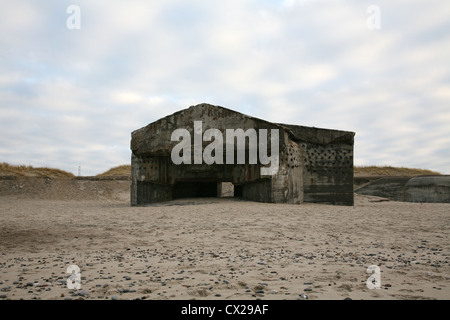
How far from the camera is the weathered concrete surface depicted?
17281mm

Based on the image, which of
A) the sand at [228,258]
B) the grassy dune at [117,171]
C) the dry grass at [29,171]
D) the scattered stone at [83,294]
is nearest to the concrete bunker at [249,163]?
the sand at [228,258]

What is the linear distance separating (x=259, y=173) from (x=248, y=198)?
1.64 meters

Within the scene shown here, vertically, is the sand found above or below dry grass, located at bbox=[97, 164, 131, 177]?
below

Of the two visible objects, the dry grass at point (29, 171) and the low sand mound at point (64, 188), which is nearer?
the low sand mound at point (64, 188)

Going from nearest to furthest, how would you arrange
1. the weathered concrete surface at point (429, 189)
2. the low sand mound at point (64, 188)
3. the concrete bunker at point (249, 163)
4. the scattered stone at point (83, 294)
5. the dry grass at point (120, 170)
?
the scattered stone at point (83, 294) < the concrete bunker at point (249, 163) < the weathered concrete surface at point (429, 189) < the low sand mound at point (64, 188) < the dry grass at point (120, 170)

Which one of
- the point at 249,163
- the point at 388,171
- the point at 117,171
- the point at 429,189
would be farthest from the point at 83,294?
the point at 388,171

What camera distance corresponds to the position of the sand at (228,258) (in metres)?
2.69

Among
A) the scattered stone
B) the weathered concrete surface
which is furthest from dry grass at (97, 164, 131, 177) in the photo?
the scattered stone

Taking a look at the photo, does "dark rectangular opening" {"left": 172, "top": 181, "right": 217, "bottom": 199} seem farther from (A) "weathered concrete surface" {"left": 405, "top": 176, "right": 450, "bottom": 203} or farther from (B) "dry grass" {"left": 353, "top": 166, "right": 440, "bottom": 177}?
(B) "dry grass" {"left": 353, "top": 166, "right": 440, "bottom": 177}

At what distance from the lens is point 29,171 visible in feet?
81.8

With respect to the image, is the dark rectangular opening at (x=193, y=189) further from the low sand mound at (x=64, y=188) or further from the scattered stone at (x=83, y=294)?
the scattered stone at (x=83, y=294)

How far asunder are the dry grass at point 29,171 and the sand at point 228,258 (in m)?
19.7

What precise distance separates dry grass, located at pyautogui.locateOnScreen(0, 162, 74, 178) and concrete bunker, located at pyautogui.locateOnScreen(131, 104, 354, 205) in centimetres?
1468
